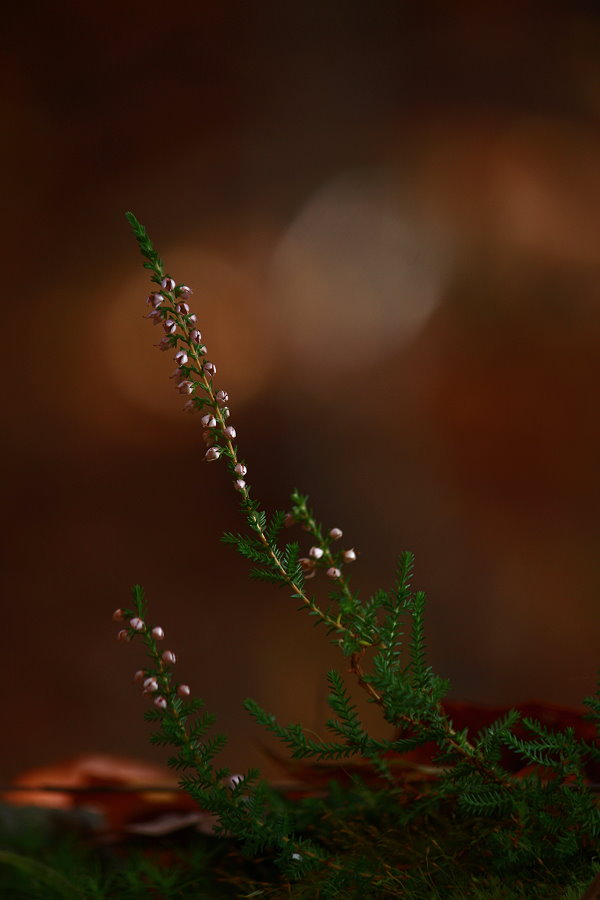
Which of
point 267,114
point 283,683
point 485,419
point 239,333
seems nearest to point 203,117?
point 267,114

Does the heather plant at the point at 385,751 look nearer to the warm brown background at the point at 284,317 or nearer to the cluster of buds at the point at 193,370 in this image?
the cluster of buds at the point at 193,370

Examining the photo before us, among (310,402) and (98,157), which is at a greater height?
(98,157)

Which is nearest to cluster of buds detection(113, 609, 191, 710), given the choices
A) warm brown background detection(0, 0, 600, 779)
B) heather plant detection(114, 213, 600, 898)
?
heather plant detection(114, 213, 600, 898)

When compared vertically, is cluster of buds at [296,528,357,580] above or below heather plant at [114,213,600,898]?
above

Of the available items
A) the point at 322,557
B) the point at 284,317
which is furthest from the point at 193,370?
the point at 284,317

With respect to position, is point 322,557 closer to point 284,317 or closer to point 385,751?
point 385,751

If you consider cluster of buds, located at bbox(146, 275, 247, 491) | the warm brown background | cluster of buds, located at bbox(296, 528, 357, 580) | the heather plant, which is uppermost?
the warm brown background

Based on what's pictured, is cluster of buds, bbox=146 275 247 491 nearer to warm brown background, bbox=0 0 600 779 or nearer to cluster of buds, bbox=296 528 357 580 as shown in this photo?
cluster of buds, bbox=296 528 357 580

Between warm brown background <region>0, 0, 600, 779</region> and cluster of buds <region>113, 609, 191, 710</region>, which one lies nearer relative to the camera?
cluster of buds <region>113, 609, 191, 710</region>

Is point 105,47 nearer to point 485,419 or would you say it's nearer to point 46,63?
point 46,63
